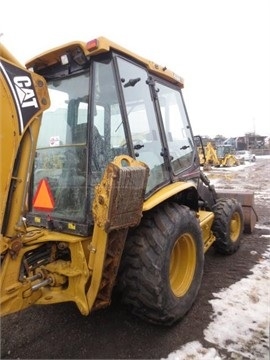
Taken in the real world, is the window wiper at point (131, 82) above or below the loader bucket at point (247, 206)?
above

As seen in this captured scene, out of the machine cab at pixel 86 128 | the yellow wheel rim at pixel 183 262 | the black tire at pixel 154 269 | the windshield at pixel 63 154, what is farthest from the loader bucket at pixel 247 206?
the windshield at pixel 63 154

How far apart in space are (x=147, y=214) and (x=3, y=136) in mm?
1357

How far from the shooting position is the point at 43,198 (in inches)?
117

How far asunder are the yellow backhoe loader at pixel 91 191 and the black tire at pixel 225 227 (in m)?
1.29

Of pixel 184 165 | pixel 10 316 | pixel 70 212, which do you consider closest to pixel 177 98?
pixel 184 165

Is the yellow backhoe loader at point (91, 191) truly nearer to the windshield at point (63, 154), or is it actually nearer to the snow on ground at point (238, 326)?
the windshield at point (63, 154)

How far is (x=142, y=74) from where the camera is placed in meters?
3.23

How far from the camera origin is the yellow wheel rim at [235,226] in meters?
4.93

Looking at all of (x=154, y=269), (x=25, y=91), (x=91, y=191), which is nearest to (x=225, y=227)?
(x=154, y=269)

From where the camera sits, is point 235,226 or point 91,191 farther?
point 235,226

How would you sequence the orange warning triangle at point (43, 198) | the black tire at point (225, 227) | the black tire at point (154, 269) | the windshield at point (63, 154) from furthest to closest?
1. the black tire at point (225, 227)
2. the orange warning triangle at point (43, 198)
3. the windshield at point (63, 154)
4. the black tire at point (154, 269)

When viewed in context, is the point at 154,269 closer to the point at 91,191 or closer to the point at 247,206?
the point at 91,191

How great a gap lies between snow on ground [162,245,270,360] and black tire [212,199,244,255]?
814mm

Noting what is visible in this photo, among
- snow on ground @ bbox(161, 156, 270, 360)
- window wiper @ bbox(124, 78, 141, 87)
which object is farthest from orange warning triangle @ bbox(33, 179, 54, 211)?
snow on ground @ bbox(161, 156, 270, 360)
